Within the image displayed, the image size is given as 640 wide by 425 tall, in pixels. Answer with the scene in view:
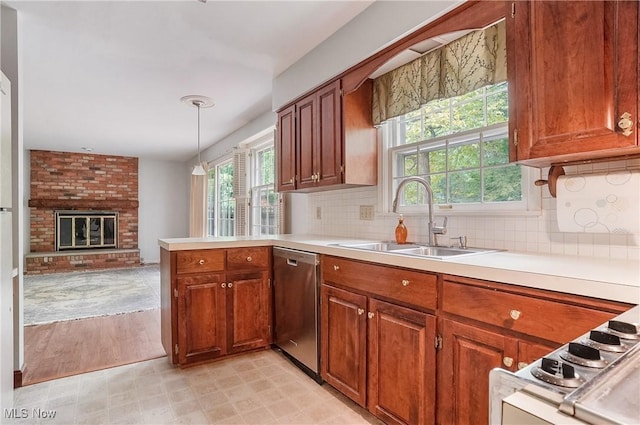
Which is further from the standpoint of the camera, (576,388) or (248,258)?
(248,258)

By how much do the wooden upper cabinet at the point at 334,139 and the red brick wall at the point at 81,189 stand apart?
6.23 m

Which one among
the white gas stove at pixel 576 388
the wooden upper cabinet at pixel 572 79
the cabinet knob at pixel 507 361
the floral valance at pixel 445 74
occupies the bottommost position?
the cabinet knob at pixel 507 361

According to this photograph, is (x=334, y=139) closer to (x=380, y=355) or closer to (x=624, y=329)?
(x=380, y=355)

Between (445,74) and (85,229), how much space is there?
7939 mm

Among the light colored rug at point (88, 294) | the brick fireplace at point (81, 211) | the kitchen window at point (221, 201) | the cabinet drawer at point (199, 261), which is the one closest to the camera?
the cabinet drawer at point (199, 261)

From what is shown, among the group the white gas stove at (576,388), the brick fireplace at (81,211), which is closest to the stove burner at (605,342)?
the white gas stove at (576,388)

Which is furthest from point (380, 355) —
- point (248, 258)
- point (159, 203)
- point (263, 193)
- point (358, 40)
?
point (159, 203)

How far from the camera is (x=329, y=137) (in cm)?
262

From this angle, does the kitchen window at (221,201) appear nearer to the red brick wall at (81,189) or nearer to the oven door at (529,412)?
the red brick wall at (81,189)

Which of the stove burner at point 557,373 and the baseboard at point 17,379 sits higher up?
the stove burner at point 557,373

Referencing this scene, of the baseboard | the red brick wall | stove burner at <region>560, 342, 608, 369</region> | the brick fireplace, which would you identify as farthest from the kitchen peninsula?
the red brick wall

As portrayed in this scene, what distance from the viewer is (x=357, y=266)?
1916 millimetres

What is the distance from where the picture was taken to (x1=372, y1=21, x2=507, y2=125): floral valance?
1761 mm

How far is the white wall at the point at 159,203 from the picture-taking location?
796 cm
